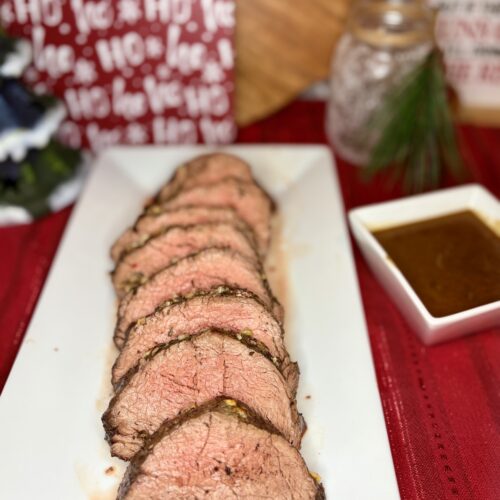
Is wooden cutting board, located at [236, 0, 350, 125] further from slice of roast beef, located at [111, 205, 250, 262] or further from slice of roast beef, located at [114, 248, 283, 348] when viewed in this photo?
slice of roast beef, located at [114, 248, 283, 348]

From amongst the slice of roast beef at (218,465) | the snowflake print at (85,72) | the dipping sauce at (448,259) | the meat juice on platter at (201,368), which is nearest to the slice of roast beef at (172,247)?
the meat juice on platter at (201,368)

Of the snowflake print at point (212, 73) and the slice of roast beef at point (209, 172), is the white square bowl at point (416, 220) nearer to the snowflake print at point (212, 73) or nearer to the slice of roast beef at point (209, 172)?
the slice of roast beef at point (209, 172)

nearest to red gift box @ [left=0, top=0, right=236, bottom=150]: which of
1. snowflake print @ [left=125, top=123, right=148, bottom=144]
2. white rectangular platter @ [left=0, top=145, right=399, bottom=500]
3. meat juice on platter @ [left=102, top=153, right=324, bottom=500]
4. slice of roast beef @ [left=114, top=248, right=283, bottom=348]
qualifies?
snowflake print @ [left=125, top=123, right=148, bottom=144]

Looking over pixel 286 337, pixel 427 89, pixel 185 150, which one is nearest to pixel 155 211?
pixel 185 150

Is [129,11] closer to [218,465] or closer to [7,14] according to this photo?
[7,14]

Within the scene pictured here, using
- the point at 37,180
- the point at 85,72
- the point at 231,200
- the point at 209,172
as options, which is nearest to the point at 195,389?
the point at 231,200

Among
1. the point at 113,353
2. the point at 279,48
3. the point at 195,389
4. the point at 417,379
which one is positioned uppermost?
the point at 279,48
